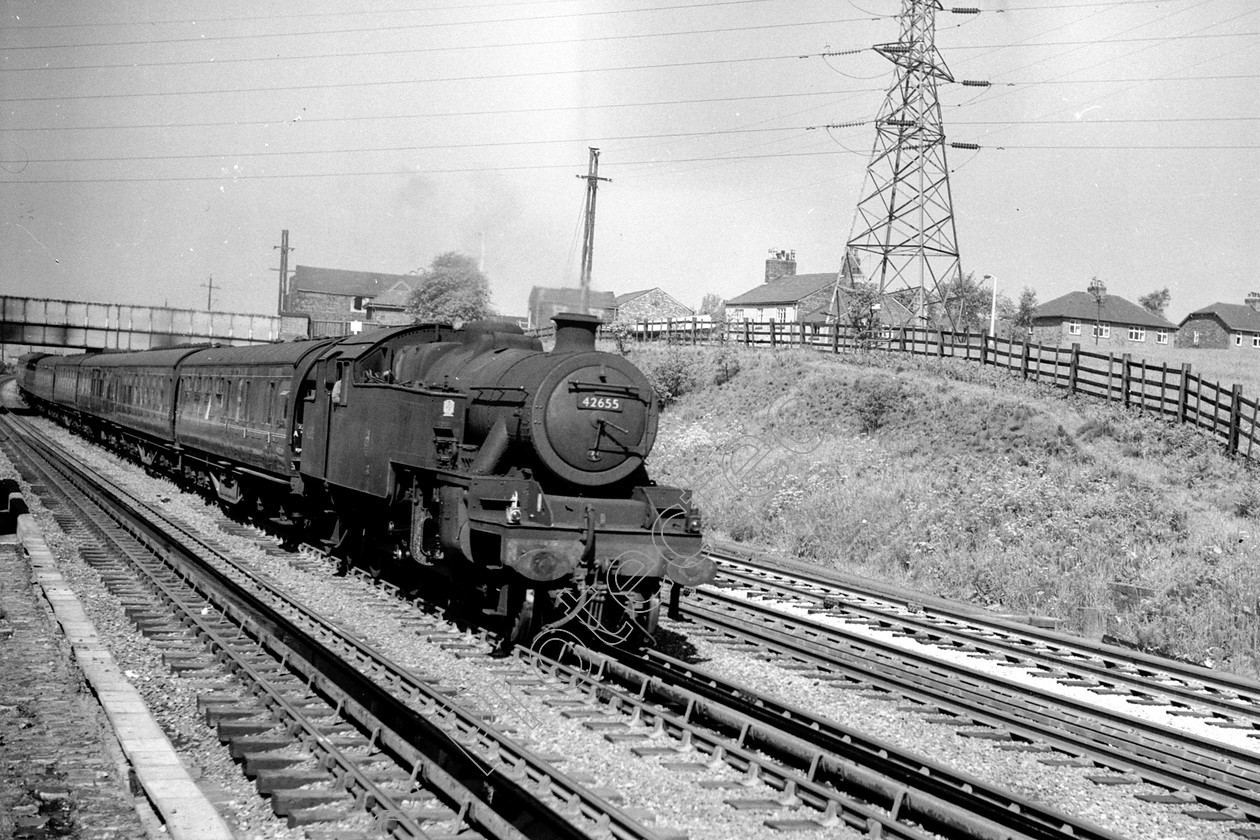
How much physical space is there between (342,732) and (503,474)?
331 cm

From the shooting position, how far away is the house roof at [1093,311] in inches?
2552

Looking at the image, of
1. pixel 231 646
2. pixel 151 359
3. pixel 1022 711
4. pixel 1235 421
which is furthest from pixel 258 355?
pixel 1235 421

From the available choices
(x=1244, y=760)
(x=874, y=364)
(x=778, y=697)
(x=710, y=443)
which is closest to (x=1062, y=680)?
(x=1244, y=760)

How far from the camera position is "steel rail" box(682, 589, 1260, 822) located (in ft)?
24.6

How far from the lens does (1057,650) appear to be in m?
12.0

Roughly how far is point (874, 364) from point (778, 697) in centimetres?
2319

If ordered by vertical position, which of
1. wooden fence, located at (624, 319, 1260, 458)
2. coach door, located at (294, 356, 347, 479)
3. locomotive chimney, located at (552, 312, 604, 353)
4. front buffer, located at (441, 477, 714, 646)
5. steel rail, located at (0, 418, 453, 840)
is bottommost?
steel rail, located at (0, 418, 453, 840)

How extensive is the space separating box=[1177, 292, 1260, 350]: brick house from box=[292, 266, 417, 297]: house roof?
53752 mm

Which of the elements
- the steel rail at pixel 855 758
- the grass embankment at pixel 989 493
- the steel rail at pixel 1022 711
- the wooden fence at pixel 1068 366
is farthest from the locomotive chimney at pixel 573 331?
the wooden fence at pixel 1068 366

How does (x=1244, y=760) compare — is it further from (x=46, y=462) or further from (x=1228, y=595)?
(x=46, y=462)

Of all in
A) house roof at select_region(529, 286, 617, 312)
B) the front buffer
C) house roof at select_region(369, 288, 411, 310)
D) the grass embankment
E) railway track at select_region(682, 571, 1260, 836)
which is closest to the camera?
railway track at select_region(682, 571, 1260, 836)

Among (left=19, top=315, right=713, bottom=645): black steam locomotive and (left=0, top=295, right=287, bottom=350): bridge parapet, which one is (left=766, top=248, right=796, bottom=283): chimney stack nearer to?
(left=0, top=295, right=287, bottom=350): bridge parapet

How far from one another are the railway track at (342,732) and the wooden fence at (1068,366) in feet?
56.3

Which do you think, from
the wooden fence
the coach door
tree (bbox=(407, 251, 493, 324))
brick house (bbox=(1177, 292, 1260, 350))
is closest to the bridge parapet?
tree (bbox=(407, 251, 493, 324))
